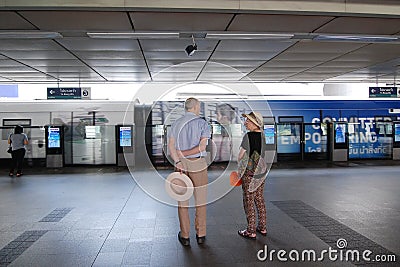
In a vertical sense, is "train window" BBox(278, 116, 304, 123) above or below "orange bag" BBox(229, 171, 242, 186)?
above

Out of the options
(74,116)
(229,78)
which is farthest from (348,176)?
(74,116)

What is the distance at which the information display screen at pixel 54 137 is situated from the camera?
13.8m

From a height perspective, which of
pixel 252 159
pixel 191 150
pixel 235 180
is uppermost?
pixel 191 150

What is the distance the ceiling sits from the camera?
17.7 ft

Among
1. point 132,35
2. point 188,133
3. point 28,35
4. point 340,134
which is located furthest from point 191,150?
point 340,134

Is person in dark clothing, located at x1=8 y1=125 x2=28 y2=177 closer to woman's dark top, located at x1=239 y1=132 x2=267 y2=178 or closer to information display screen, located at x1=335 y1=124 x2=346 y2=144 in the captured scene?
woman's dark top, located at x1=239 y1=132 x2=267 y2=178

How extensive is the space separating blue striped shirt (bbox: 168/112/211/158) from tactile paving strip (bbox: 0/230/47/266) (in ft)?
7.42

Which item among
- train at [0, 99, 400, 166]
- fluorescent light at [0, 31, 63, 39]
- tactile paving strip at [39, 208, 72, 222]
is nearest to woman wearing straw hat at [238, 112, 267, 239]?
tactile paving strip at [39, 208, 72, 222]

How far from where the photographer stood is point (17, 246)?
14.9ft

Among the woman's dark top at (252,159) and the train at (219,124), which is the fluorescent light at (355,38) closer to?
the woman's dark top at (252,159)

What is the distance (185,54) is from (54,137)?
7.74 metres

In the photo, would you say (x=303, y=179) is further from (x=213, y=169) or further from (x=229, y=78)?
(x=229, y=78)

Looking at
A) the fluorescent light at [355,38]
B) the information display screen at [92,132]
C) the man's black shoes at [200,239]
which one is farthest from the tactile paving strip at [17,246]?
the information display screen at [92,132]

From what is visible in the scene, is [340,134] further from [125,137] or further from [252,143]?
[252,143]
